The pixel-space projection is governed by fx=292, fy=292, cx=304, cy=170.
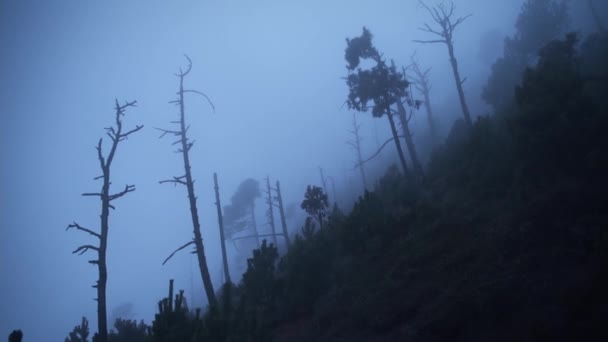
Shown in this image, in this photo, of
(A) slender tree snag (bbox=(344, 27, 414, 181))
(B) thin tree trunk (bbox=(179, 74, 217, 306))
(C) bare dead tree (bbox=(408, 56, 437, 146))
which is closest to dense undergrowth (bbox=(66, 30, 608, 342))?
(B) thin tree trunk (bbox=(179, 74, 217, 306))

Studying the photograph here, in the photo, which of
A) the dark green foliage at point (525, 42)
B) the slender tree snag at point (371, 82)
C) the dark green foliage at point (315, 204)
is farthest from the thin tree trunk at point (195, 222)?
the dark green foliage at point (525, 42)

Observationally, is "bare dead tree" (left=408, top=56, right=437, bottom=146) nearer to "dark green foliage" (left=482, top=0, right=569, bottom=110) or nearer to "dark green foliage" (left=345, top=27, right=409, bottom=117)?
"dark green foliage" (left=482, top=0, right=569, bottom=110)

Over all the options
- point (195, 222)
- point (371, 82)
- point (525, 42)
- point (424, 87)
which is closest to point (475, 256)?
point (195, 222)

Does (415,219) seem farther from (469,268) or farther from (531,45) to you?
(531,45)

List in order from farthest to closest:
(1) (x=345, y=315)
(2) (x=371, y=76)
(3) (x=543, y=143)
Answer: (2) (x=371, y=76) → (3) (x=543, y=143) → (1) (x=345, y=315)

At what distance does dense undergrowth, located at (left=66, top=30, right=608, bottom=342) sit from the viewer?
559cm

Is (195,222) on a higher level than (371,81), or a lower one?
lower

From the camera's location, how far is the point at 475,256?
810 centimetres

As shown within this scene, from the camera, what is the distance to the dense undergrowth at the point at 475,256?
18.3 ft

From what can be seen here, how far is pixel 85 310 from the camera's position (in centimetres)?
19338

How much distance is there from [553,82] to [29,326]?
23513 centimetres

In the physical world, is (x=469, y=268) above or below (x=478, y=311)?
above

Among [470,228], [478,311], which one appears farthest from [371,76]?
[478,311]

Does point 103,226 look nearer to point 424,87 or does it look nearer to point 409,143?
point 409,143
